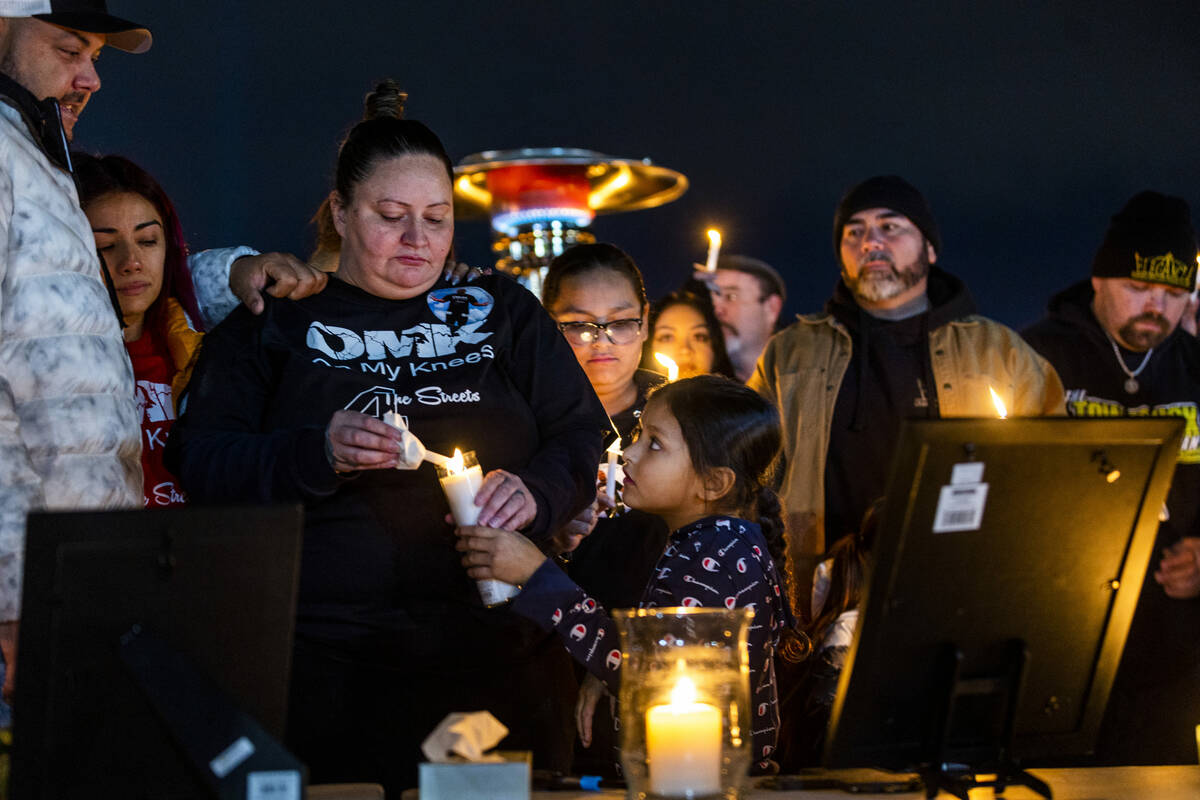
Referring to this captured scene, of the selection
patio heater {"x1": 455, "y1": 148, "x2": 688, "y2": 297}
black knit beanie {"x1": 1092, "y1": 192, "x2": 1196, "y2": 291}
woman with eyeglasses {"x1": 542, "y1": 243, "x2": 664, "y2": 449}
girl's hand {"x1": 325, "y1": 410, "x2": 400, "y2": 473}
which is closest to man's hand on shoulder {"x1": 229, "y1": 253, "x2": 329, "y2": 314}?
girl's hand {"x1": 325, "y1": 410, "x2": 400, "y2": 473}

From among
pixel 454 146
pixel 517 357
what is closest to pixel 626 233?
pixel 454 146

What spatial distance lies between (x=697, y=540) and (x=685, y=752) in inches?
27.7

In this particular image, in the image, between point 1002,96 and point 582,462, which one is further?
point 1002,96

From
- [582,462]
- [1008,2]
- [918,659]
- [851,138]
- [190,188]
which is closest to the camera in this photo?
[918,659]

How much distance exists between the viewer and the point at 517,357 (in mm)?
2061

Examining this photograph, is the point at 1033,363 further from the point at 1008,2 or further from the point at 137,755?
the point at 1008,2

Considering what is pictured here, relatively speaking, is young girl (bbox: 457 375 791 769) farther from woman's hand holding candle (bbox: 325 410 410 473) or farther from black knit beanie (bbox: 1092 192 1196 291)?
black knit beanie (bbox: 1092 192 1196 291)

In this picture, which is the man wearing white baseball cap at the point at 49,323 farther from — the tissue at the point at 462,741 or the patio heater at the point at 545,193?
the patio heater at the point at 545,193

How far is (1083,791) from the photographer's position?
1.46m

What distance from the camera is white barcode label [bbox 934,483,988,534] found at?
1.26 meters

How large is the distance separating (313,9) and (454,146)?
2006 mm

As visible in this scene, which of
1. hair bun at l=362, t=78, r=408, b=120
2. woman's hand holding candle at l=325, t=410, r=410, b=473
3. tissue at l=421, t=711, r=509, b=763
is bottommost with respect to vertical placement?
tissue at l=421, t=711, r=509, b=763

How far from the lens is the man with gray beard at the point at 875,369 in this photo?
3.38 meters

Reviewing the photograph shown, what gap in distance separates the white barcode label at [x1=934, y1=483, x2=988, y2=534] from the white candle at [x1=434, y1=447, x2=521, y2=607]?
2.32 ft
